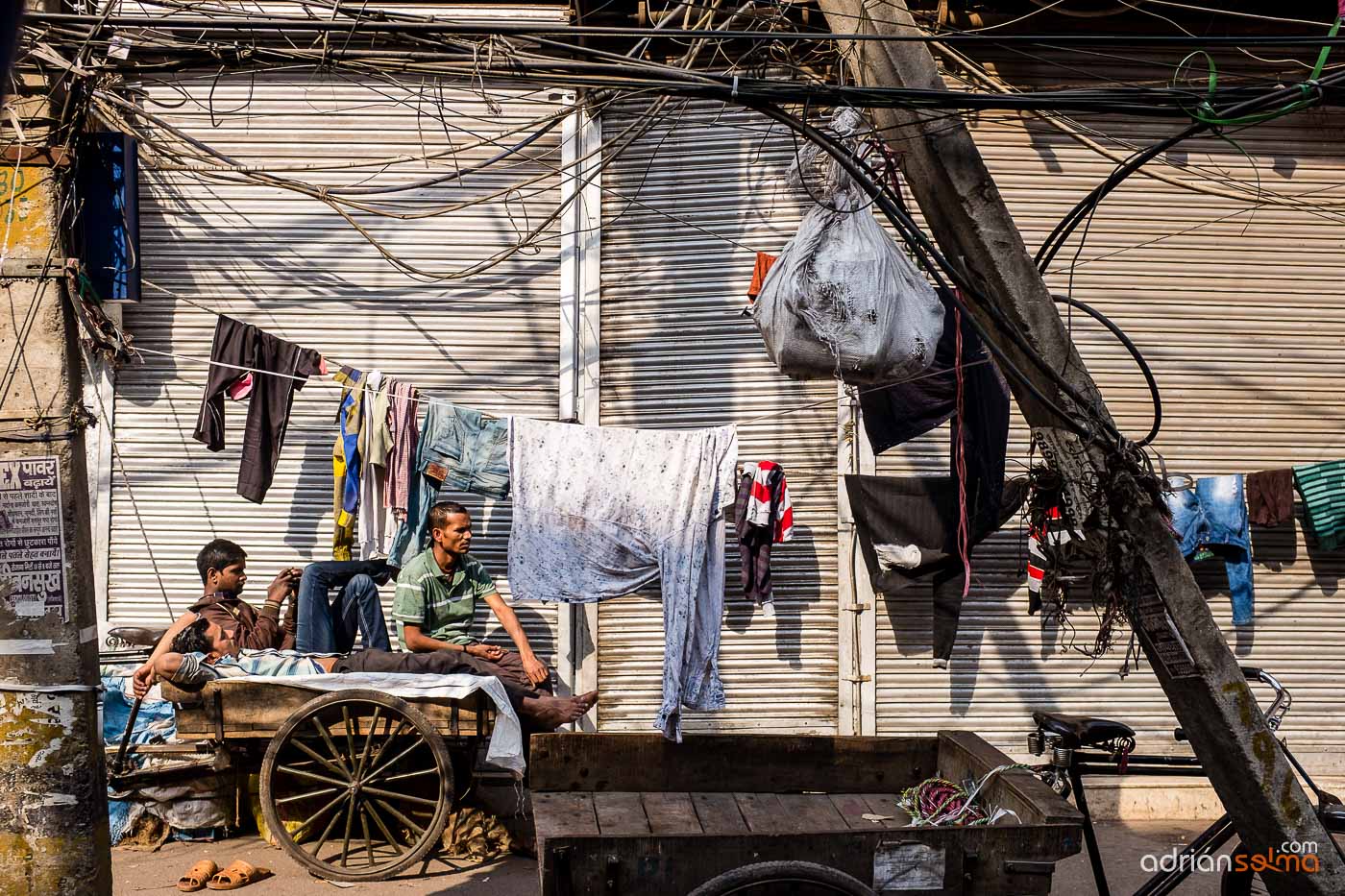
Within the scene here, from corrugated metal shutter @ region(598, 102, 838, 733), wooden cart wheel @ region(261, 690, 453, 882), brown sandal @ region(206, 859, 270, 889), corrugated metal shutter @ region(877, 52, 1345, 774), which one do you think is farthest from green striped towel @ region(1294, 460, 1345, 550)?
brown sandal @ region(206, 859, 270, 889)

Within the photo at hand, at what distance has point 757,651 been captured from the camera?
8047 millimetres

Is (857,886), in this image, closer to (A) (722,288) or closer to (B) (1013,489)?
(B) (1013,489)

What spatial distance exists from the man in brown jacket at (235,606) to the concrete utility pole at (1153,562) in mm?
4917

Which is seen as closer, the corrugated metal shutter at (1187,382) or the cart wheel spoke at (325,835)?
the cart wheel spoke at (325,835)

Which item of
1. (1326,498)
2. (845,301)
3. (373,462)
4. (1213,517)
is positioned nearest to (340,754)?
(373,462)

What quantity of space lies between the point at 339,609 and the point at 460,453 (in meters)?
1.31

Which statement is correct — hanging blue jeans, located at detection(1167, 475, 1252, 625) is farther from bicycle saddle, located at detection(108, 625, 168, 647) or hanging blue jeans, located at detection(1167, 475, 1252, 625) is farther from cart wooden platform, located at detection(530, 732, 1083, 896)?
bicycle saddle, located at detection(108, 625, 168, 647)

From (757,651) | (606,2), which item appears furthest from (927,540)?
(606,2)

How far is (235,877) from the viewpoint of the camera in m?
6.23

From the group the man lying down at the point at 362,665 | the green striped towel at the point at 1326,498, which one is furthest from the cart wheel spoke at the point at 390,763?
the green striped towel at the point at 1326,498

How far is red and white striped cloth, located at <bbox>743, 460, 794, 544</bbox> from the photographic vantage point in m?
7.37

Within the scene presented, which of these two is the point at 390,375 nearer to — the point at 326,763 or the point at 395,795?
the point at 326,763

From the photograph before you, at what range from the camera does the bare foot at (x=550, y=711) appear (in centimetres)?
656

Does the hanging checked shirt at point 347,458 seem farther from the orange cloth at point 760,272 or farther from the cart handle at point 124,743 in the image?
the orange cloth at point 760,272
